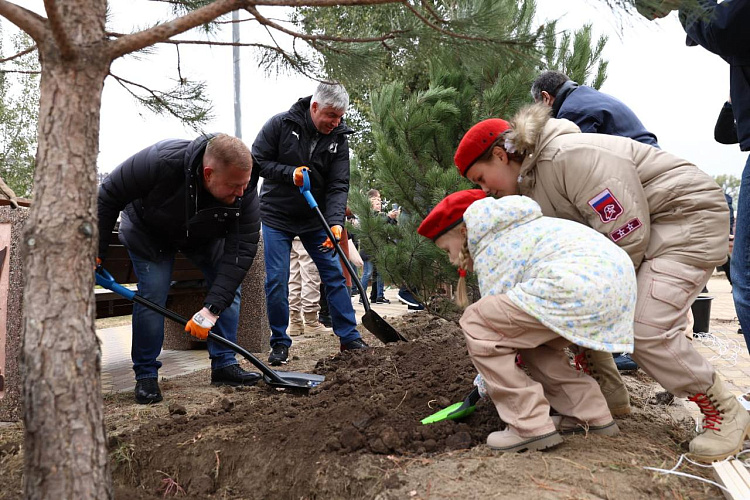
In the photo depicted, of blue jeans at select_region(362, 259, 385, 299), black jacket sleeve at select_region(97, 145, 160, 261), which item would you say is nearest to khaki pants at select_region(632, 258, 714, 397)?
black jacket sleeve at select_region(97, 145, 160, 261)

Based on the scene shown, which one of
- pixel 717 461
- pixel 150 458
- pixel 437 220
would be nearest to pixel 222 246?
pixel 150 458

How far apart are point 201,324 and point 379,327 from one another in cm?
143

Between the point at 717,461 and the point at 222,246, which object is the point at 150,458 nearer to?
the point at 222,246

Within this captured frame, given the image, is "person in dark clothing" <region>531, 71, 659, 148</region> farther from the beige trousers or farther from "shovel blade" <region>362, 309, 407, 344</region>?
the beige trousers

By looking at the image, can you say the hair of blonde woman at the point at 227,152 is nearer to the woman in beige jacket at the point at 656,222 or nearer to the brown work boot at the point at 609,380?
the woman in beige jacket at the point at 656,222

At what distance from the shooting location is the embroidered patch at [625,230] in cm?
233

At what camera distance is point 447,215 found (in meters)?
2.42

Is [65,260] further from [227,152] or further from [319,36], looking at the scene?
[227,152]

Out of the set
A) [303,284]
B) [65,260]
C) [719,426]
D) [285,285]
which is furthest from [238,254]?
[303,284]

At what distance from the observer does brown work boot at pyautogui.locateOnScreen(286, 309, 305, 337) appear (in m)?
6.47

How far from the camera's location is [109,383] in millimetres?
4352

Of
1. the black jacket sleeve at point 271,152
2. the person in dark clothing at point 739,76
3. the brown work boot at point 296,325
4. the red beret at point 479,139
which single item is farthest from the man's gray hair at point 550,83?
the brown work boot at point 296,325

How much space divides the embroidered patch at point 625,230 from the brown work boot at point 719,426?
0.61 metres

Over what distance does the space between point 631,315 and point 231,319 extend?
255 centimetres
